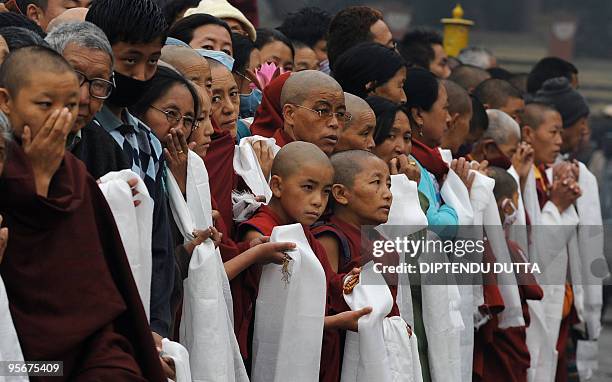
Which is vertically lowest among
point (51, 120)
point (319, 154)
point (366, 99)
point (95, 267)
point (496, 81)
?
point (95, 267)

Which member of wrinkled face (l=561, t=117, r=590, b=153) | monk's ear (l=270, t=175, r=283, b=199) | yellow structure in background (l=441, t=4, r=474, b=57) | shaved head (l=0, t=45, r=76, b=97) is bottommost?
shaved head (l=0, t=45, r=76, b=97)

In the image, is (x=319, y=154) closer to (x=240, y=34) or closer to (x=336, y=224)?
(x=336, y=224)

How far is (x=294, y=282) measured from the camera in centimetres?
541

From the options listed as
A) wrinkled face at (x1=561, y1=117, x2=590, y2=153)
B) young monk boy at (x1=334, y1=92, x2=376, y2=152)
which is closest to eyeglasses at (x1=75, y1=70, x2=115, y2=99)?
young monk boy at (x1=334, y1=92, x2=376, y2=152)

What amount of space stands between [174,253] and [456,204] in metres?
2.50

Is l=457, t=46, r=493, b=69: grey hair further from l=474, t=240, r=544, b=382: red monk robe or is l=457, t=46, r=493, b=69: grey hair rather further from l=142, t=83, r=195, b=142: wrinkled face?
l=142, t=83, r=195, b=142: wrinkled face

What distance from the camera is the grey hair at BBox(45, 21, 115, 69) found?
4664 mm

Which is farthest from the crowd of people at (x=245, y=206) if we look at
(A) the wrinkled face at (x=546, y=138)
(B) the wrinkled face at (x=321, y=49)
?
(A) the wrinkled face at (x=546, y=138)

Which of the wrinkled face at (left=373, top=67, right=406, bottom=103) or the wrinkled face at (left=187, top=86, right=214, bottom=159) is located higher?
the wrinkled face at (left=373, top=67, right=406, bottom=103)

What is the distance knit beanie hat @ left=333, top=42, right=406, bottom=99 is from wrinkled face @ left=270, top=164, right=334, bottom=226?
1543mm

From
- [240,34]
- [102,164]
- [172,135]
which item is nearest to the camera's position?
[102,164]

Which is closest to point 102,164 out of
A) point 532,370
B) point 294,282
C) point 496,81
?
point 294,282

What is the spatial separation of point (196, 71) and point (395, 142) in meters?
1.30

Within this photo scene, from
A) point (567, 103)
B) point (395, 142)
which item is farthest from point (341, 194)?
point (567, 103)
